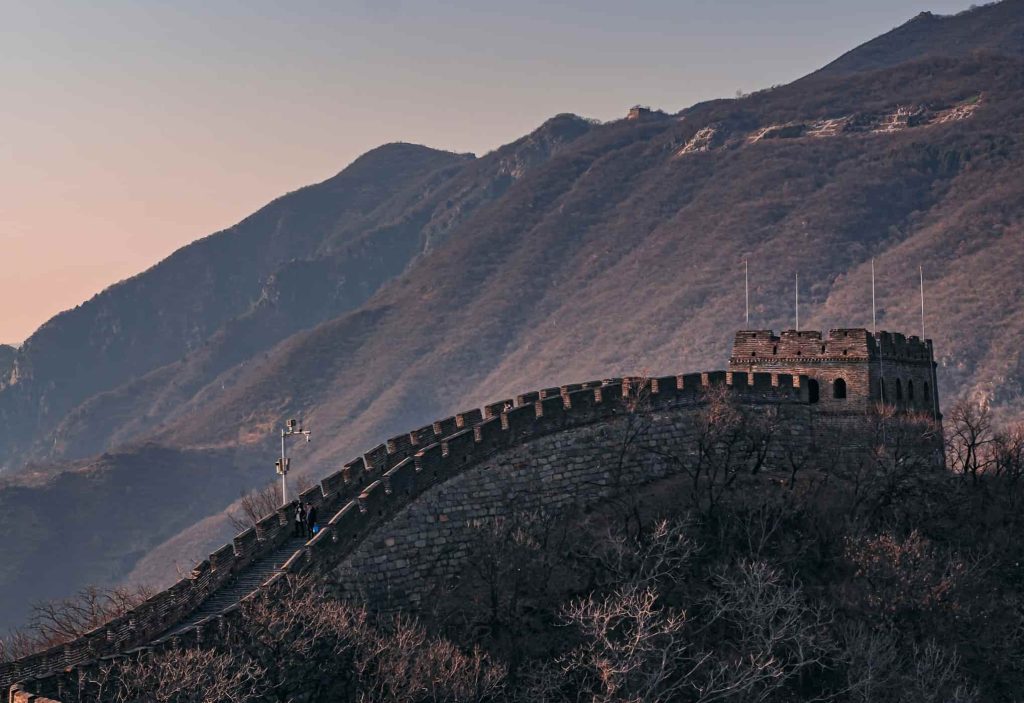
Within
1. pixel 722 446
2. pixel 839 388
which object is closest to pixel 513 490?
pixel 722 446

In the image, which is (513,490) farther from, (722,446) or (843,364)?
(843,364)

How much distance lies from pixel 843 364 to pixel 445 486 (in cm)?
2204

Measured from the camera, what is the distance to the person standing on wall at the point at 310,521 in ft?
217

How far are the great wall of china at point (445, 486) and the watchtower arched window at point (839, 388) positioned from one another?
0.64 metres

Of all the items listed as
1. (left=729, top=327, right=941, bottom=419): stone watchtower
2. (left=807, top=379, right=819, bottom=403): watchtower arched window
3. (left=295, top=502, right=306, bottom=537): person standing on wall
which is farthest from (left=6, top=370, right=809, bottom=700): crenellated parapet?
(left=729, top=327, right=941, bottom=419): stone watchtower

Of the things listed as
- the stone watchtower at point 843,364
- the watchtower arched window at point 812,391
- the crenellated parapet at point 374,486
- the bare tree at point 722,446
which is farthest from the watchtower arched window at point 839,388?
the bare tree at point 722,446

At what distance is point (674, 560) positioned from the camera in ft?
231

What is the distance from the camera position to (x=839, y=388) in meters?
81.2

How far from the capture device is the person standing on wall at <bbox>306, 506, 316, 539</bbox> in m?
66.2

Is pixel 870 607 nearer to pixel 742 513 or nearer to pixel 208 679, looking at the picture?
pixel 742 513

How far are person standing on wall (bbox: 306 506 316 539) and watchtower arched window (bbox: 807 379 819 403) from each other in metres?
24.8

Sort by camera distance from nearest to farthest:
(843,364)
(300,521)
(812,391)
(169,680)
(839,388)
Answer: (169,680), (300,521), (839,388), (812,391), (843,364)

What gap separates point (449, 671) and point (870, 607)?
19.3 meters

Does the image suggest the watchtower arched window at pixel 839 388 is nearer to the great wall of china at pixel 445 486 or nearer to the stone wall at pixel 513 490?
the great wall of china at pixel 445 486
